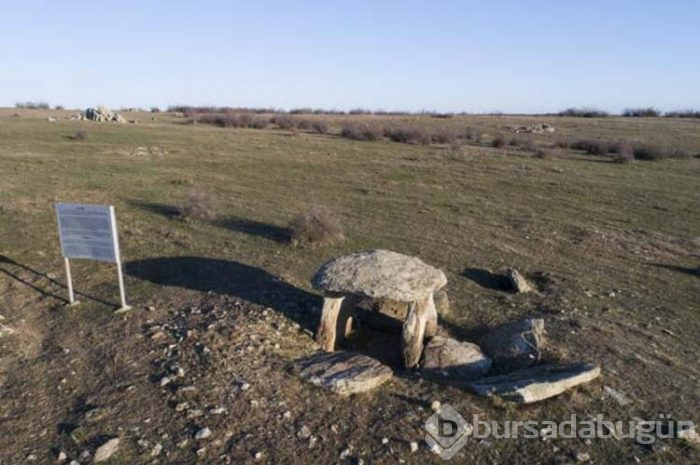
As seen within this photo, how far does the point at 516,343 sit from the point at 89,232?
5.75 m

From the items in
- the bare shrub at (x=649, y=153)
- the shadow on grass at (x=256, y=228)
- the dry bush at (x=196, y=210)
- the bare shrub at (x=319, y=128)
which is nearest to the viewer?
the shadow on grass at (x=256, y=228)

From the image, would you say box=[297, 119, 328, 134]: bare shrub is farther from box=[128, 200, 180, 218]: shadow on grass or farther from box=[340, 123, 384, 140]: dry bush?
box=[128, 200, 180, 218]: shadow on grass

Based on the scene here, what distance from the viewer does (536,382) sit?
612cm

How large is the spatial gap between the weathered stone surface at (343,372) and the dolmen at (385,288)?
643mm

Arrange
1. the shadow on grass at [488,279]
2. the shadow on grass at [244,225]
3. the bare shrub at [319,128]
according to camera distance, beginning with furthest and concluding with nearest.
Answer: the bare shrub at [319,128] < the shadow on grass at [244,225] < the shadow on grass at [488,279]

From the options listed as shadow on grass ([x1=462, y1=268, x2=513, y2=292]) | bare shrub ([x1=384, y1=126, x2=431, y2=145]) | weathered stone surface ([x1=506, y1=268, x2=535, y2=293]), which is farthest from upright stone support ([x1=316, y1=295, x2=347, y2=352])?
bare shrub ([x1=384, y1=126, x2=431, y2=145])

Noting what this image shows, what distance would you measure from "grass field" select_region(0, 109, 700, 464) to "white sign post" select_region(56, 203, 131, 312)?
0.89 m

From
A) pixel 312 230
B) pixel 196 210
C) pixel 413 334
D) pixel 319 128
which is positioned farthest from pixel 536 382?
pixel 319 128

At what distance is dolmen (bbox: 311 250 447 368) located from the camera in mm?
7184

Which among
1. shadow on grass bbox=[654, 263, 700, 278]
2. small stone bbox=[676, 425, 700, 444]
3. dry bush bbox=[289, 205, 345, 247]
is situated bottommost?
shadow on grass bbox=[654, 263, 700, 278]

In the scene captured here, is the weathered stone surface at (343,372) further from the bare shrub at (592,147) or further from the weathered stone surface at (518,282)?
the bare shrub at (592,147)

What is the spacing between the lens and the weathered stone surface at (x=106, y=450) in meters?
4.94

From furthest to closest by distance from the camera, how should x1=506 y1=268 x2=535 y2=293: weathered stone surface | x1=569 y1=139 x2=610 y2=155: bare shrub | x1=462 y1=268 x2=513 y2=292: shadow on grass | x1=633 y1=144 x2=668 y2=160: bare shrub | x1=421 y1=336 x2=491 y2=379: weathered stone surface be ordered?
x1=569 y1=139 x2=610 y2=155: bare shrub → x1=633 y1=144 x2=668 y2=160: bare shrub → x1=462 y1=268 x2=513 y2=292: shadow on grass → x1=506 y1=268 x2=535 y2=293: weathered stone surface → x1=421 y1=336 x2=491 y2=379: weathered stone surface

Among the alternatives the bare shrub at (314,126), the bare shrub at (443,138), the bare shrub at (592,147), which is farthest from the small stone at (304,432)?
the bare shrub at (314,126)
